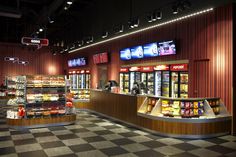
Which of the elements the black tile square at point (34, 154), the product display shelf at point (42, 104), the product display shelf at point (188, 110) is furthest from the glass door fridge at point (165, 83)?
the black tile square at point (34, 154)

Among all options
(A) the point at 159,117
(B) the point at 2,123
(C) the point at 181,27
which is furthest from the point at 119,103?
(B) the point at 2,123

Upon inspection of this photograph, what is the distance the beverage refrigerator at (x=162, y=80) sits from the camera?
8906 millimetres

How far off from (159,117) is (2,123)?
5.52 meters

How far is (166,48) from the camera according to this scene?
8773mm

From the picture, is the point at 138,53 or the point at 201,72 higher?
the point at 138,53

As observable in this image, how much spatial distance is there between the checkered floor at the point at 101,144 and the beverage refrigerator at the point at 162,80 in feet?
7.99

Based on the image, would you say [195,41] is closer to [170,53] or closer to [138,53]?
[170,53]

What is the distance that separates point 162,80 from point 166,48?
50.4 inches

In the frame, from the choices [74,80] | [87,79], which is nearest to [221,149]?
[87,79]

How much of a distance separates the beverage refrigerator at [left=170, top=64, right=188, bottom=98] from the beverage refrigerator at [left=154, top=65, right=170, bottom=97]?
0.26m

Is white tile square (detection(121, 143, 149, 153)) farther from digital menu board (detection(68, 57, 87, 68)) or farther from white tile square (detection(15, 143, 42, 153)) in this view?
digital menu board (detection(68, 57, 87, 68))

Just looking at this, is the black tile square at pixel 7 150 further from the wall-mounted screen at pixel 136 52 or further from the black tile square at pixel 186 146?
the wall-mounted screen at pixel 136 52

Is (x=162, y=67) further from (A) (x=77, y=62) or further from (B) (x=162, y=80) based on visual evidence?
(A) (x=77, y=62)

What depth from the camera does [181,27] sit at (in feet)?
27.4
